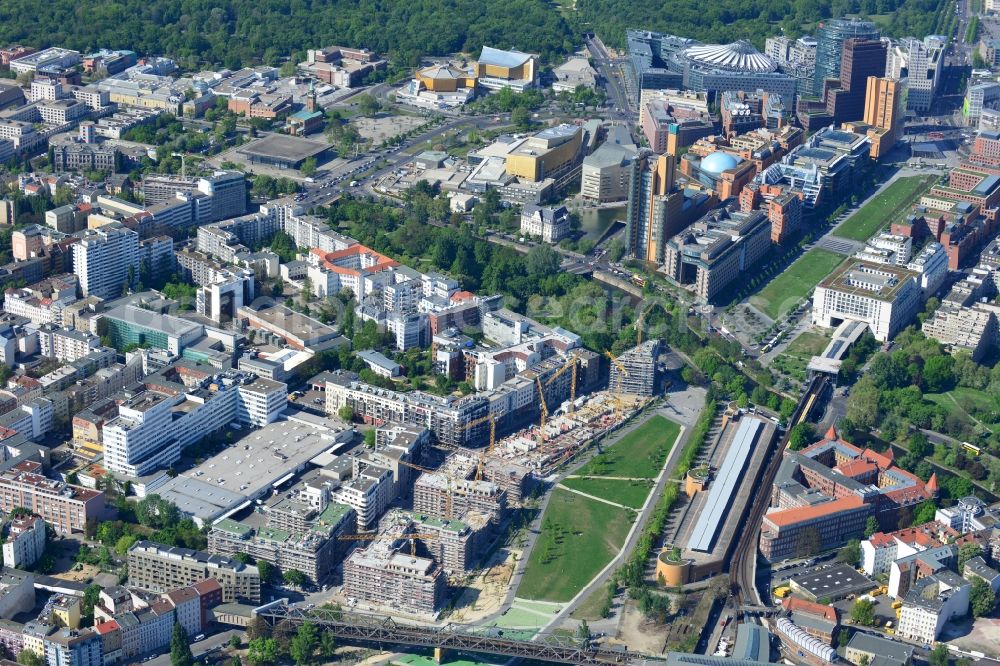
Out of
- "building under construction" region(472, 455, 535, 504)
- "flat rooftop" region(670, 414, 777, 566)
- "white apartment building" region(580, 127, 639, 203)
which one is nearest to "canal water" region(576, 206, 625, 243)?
"white apartment building" region(580, 127, 639, 203)

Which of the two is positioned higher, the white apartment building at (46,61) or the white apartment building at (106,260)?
the white apartment building at (46,61)

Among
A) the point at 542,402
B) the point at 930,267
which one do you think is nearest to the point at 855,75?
the point at 930,267

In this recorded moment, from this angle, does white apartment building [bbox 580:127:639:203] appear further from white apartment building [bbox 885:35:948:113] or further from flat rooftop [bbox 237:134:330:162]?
white apartment building [bbox 885:35:948:113]

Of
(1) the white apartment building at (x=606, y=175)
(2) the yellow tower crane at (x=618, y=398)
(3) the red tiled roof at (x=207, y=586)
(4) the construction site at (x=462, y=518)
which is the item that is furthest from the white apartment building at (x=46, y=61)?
(3) the red tiled roof at (x=207, y=586)

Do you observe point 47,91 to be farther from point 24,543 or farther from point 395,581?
point 395,581

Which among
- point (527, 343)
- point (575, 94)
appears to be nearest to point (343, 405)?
point (527, 343)

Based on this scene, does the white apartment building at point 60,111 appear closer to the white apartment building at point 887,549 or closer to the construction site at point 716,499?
the construction site at point 716,499
